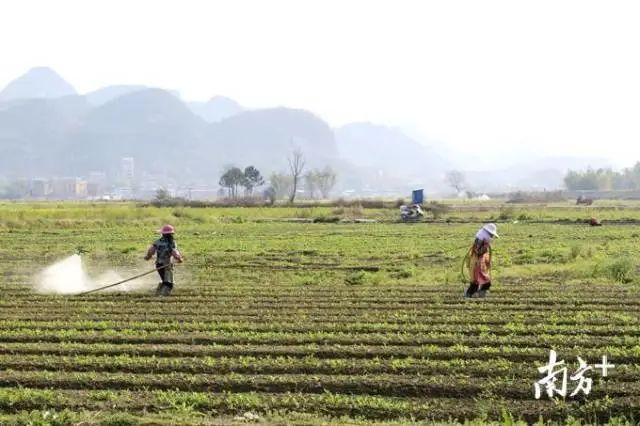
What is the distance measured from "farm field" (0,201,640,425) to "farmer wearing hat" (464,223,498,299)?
0.41 m

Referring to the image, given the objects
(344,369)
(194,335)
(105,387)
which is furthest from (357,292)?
(105,387)

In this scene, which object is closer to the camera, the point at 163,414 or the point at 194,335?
the point at 163,414

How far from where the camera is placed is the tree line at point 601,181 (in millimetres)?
154875

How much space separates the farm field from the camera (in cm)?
664

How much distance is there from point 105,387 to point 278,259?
1453 cm

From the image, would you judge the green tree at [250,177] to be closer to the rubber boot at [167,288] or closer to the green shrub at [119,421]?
the rubber boot at [167,288]

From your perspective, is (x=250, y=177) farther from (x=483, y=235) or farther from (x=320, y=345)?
(x=320, y=345)

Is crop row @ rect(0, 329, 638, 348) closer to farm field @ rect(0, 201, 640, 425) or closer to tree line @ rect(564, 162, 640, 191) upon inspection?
farm field @ rect(0, 201, 640, 425)

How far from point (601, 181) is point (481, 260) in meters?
155

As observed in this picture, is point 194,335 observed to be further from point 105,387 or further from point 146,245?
point 146,245

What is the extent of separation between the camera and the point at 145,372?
25.9 feet

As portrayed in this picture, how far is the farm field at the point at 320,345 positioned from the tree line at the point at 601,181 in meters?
146

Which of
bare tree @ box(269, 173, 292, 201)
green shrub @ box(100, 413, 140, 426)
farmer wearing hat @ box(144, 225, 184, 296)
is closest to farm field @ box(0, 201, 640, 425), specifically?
green shrub @ box(100, 413, 140, 426)

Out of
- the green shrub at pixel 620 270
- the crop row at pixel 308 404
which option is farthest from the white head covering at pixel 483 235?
the crop row at pixel 308 404
